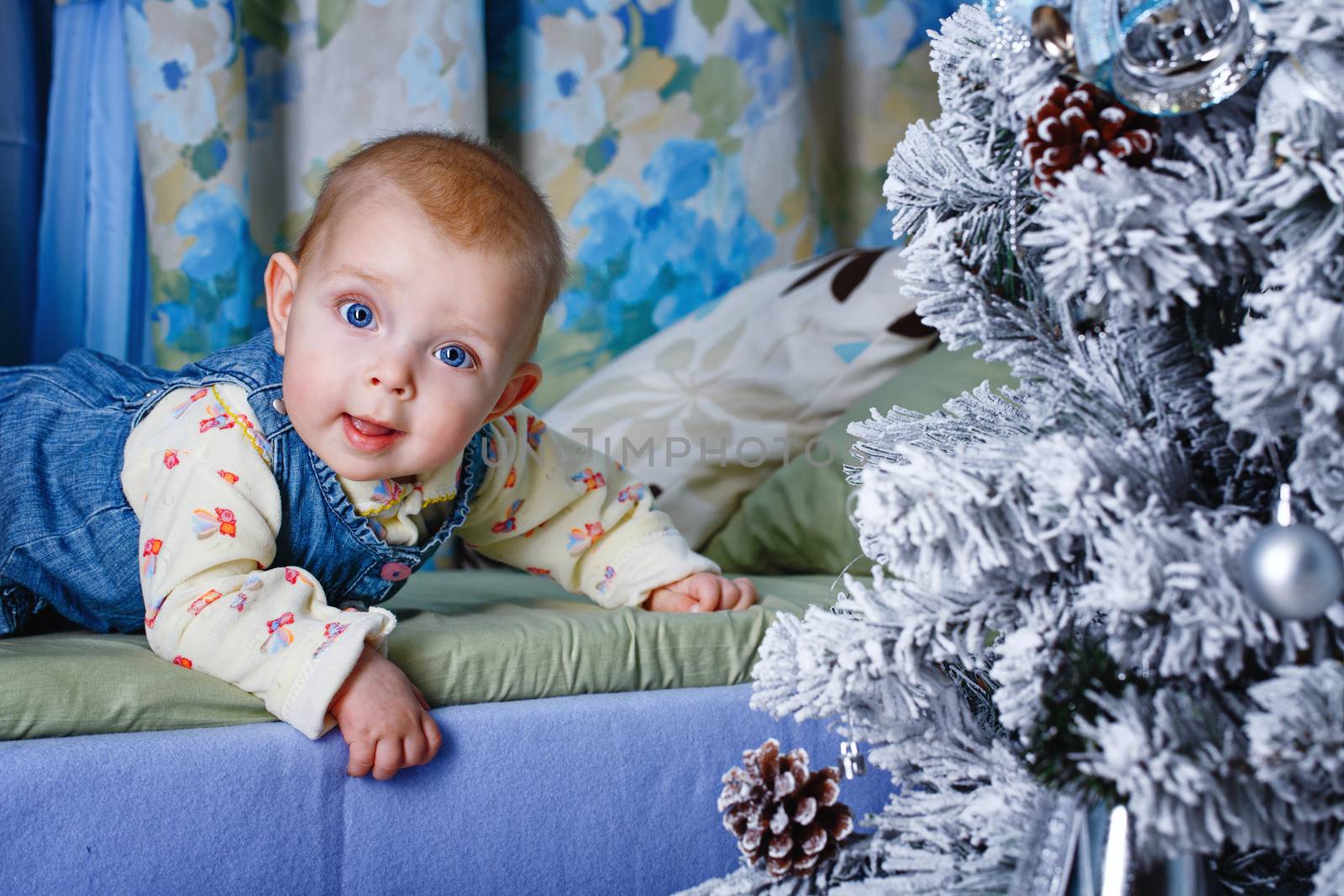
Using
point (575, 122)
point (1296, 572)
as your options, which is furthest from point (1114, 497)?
point (575, 122)

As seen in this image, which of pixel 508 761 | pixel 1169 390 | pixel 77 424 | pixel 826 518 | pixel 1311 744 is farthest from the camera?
pixel 826 518

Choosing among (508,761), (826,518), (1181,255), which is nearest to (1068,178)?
(1181,255)

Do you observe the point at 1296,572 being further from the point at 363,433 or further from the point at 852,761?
the point at 363,433

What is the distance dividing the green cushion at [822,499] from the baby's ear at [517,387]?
38 centimetres

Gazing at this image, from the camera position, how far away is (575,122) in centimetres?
182

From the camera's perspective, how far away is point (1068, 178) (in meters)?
0.48

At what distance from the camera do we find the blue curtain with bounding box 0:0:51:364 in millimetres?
1588

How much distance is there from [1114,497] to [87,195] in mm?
1568

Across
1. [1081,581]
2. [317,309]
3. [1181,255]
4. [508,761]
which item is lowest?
[508,761]

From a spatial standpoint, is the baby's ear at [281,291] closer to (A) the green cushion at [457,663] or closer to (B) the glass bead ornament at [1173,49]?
(A) the green cushion at [457,663]

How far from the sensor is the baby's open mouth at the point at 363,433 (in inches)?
34.9

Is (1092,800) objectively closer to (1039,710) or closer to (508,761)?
(1039,710)

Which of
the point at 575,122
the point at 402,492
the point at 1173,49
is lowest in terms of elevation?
the point at 402,492

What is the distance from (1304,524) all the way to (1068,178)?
0.17 m
